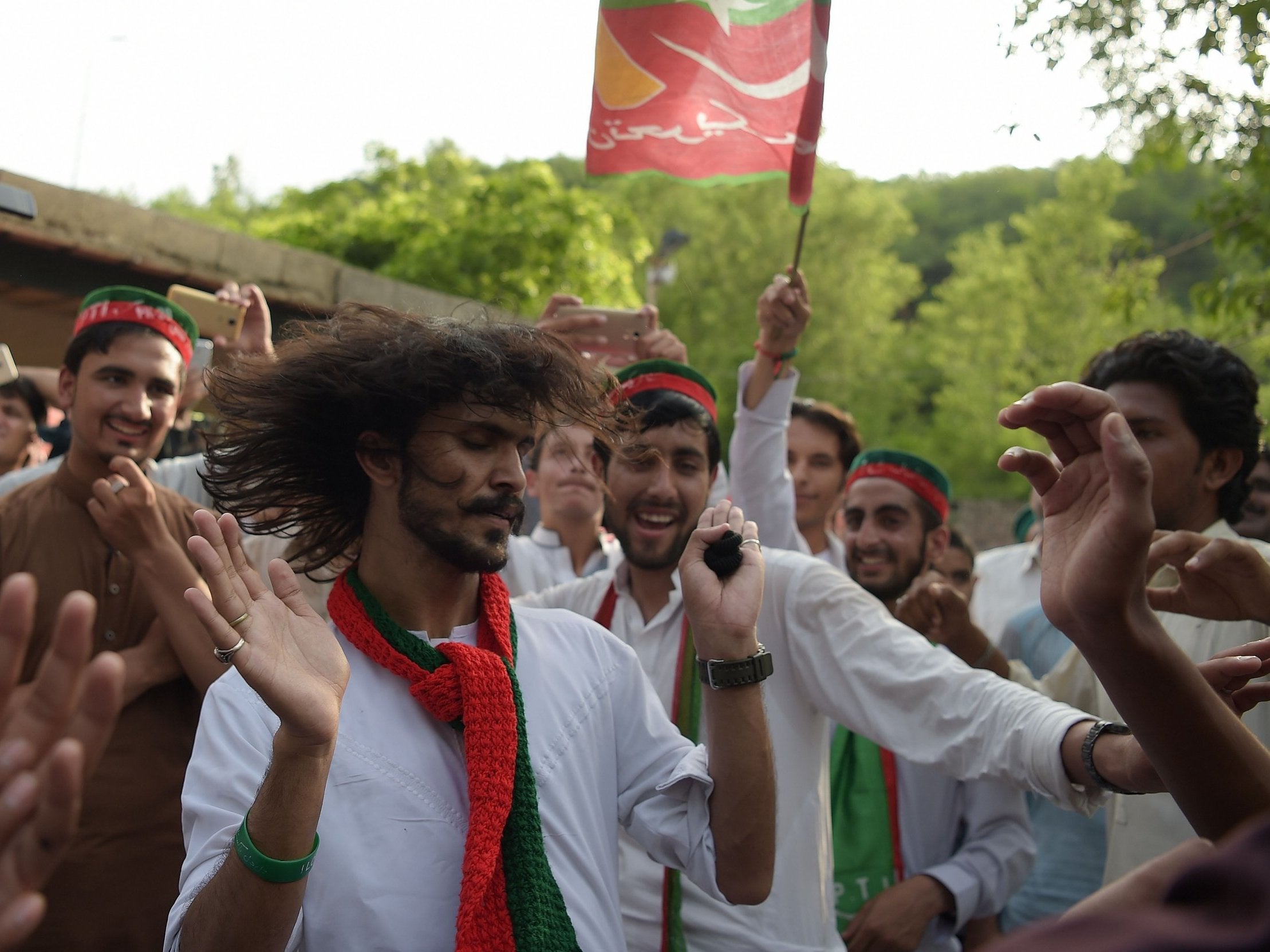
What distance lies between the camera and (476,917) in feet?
6.25

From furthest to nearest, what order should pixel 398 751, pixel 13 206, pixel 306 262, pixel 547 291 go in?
pixel 547 291 → pixel 306 262 → pixel 13 206 → pixel 398 751

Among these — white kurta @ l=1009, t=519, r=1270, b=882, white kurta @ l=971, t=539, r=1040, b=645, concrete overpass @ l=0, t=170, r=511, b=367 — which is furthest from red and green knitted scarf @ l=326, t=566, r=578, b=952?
concrete overpass @ l=0, t=170, r=511, b=367

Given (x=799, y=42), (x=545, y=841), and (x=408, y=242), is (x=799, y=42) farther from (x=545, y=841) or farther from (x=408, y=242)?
(x=408, y=242)

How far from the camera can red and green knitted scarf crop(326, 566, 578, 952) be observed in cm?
193

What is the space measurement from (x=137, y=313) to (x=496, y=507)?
2059 mm

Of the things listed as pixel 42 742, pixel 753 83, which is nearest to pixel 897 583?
pixel 753 83

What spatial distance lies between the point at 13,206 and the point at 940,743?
121 inches

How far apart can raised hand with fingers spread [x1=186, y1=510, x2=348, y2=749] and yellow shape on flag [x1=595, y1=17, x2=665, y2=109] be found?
2542mm

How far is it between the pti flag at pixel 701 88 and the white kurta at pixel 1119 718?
1.74 meters

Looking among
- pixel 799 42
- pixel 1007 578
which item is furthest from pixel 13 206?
pixel 1007 578

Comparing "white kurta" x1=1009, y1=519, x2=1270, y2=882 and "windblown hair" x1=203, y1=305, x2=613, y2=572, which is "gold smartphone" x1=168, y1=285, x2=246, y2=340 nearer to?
"windblown hair" x1=203, y1=305, x2=613, y2=572

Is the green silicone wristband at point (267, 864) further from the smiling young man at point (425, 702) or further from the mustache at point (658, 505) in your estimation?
the mustache at point (658, 505)

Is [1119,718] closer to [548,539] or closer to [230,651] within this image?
[230,651]

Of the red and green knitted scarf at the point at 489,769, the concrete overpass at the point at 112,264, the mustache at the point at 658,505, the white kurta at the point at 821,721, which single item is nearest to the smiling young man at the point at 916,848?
the white kurta at the point at 821,721
